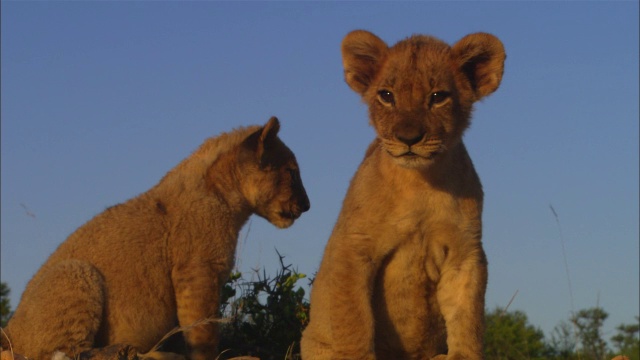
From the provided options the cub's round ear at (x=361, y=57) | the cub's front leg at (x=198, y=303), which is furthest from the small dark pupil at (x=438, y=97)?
the cub's front leg at (x=198, y=303)

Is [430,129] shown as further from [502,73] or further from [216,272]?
[216,272]

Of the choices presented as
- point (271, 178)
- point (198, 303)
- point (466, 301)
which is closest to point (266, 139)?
point (271, 178)

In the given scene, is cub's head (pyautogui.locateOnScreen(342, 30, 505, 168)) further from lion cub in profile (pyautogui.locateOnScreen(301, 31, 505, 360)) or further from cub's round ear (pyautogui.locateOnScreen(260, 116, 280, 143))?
cub's round ear (pyautogui.locateOnScreen(260, 116, 280, 143))

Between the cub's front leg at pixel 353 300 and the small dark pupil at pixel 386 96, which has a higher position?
the small dark pupil at pixel 386 96

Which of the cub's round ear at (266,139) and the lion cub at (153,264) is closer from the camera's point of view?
the lion cub at (153,264)

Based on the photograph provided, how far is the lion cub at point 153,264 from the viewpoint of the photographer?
8742 mm

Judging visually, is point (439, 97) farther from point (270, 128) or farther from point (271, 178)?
A: point (271, 178)

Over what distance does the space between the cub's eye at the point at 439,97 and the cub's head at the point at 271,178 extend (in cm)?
301

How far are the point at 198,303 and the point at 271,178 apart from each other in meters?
1.68

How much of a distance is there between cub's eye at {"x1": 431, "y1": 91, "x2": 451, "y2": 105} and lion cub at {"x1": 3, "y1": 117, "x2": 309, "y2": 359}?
9.63 ft

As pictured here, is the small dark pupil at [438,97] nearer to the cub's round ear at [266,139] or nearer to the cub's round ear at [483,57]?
the cub's round ear at [483,57]

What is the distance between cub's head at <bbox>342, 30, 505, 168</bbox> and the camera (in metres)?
7.09

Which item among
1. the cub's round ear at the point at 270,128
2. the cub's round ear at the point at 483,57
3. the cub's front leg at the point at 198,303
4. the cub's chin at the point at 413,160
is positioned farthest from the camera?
the cub's round ear at the point at 270,128

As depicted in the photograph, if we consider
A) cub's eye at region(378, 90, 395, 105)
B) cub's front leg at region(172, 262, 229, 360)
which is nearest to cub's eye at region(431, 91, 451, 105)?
cub's eye at region(378, 90, 395, 105)
